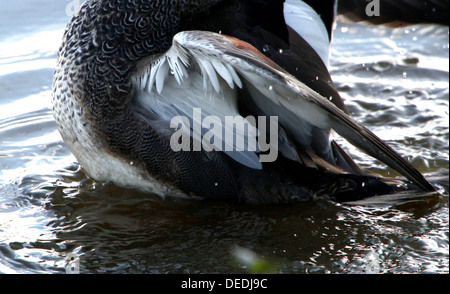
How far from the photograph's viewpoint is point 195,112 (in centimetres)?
342

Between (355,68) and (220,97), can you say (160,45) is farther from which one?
(355,68)

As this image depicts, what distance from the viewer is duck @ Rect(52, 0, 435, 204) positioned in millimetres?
3369

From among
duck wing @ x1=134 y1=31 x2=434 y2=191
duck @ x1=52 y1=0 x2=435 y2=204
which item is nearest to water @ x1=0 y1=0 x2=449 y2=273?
duck @ x1=52 y1=0 x2=435 y2=204

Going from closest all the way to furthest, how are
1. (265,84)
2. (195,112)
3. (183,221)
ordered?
1. (265,84)
2. (195,112)
3. (183,221)

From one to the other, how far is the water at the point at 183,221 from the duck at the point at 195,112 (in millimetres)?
143

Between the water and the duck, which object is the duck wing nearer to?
the duck

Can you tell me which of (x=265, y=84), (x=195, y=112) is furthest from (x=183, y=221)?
(x=265, y=84)

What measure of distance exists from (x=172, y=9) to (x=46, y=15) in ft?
8.40

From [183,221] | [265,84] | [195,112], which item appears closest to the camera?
[265,84]

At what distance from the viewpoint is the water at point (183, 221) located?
10.9ft

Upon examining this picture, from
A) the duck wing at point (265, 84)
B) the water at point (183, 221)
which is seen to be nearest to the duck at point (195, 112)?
the duck wing at point (265, 84)

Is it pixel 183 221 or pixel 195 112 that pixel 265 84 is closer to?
pixel 195 112

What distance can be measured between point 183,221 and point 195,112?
659 millimetres

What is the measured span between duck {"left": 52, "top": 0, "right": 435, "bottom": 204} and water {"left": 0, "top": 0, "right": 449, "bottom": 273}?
0.14 m
